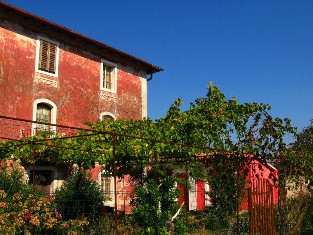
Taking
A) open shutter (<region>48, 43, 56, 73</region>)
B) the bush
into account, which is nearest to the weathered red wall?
open shutter (<region>48, 43, 56, 73</region>)

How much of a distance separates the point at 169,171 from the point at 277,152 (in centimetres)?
415

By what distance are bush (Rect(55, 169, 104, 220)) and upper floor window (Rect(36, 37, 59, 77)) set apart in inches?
204

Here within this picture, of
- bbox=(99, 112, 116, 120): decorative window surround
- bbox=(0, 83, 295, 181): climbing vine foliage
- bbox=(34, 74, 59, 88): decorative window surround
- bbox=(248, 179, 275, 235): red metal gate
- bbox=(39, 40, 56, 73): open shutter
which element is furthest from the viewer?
bbox=(99, 112, 116, 120): decorative window surround

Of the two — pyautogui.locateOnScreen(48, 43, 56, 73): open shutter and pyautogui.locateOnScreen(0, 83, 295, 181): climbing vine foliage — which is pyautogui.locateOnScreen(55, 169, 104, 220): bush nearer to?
pyautogui.locateOnScreen(0, 83, 295, 181): climbing vine foliage

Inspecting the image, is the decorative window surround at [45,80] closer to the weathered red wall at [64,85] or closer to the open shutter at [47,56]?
the weathered red wall at [64,85]

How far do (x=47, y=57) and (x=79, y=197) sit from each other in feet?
22.3

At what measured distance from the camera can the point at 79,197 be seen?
523 inches

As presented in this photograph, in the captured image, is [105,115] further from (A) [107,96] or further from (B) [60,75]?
(B) [60,75]

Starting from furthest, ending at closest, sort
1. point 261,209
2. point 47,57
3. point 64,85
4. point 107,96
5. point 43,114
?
point 107,96
point 64,85
point 47,57
point 43,114
point 261,209

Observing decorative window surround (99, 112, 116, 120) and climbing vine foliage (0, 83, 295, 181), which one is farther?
decorative window surround (99, 112, 116, 120)

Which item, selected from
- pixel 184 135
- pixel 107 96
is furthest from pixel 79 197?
pixel 107 96

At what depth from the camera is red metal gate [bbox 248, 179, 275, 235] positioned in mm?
8508

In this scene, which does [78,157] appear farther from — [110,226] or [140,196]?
[140,196]

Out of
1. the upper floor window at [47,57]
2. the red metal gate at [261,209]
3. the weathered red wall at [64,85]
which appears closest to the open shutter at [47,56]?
the upper floor window at [47,57]
